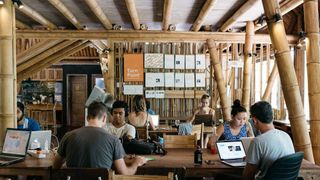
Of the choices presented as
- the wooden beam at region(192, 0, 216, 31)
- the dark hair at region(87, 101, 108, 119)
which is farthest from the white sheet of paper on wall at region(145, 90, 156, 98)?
the dark hair at region(87, 101, 108, 119)

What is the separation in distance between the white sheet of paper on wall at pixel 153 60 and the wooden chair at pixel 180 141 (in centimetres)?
508

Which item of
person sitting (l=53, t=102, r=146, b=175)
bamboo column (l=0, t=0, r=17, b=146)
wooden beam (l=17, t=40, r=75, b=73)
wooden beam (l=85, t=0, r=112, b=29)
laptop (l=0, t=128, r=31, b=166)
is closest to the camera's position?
A: person sitting (l=53, t=102, r=146, b=175)

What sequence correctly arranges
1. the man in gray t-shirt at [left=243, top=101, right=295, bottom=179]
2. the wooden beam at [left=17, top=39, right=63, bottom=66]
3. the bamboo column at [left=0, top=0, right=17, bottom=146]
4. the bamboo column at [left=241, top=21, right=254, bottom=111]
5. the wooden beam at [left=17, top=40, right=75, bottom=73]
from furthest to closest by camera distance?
the wooden beam at [left=17, top=40, right=75, bottom=73], the wooden beam at [left=17, top=39, right=63, bottom=66], the bamboo column at [left=241, top=21, right=254, bottom=111], the bamboo column at [left=0, top=0, right=17, bottom=146], the man in gray t-shirt at [left=243, top=101, right=295, bottom=179]

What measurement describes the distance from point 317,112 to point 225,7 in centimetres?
333

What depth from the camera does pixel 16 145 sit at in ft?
14.9

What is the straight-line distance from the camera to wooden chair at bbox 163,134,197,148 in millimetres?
5480

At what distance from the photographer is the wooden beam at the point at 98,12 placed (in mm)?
7039

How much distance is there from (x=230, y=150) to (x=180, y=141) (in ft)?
3.93

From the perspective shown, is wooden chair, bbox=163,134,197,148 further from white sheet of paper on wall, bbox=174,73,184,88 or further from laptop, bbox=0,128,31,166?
white sheet of paper on wall, bbox=174,73,184,88

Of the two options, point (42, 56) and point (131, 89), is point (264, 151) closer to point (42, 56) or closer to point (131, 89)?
point (131, 89)

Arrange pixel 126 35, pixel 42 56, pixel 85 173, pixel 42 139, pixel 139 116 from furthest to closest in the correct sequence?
1. pixel 42 56
2. pixel 126 35
3. pixel 139 116
4. pixel 42 139
5. pixel 85 173

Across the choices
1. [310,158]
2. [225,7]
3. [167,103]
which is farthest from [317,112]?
[167,103]

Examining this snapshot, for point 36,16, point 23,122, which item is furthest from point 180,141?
point 36,16

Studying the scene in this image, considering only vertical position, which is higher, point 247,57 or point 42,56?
point 42,56
